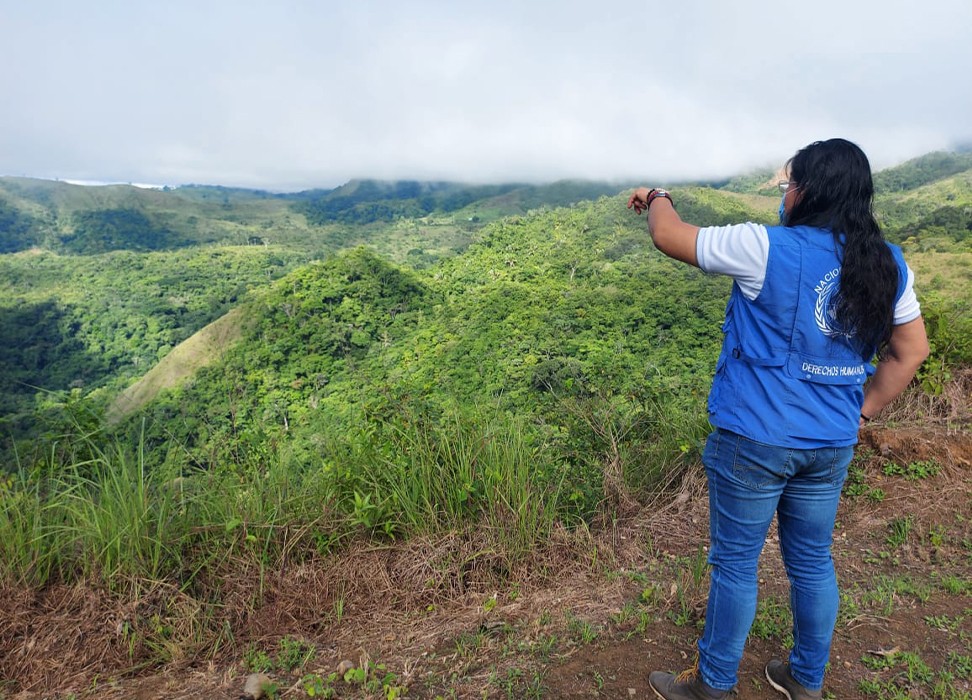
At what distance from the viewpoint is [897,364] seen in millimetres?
1387

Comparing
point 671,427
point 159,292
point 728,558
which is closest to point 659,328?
point 671,427

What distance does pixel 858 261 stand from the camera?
1206 mm

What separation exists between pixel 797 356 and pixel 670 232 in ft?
1.28

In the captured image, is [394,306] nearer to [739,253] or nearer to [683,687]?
[683,687]

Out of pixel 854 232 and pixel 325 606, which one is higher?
pixel 854 232

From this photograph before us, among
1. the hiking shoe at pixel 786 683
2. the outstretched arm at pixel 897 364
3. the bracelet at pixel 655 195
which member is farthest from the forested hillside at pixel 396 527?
the bracelet at pixel 655 195

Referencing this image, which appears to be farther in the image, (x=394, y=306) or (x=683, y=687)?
(x=394, y=306)

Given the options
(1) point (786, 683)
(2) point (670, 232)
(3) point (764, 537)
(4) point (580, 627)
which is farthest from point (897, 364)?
(4) point (580, 627)

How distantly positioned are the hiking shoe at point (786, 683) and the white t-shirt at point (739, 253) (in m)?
1.02

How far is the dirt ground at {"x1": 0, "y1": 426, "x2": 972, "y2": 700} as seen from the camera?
160 centimetres

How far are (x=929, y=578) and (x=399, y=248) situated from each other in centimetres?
8427

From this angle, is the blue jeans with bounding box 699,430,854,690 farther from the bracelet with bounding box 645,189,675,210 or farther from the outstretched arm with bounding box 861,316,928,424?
the bracelet with bounding box 645,189,675,210

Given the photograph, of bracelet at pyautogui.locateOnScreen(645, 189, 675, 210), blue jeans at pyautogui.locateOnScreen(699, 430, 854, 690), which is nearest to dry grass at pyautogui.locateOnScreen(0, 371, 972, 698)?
blue jeans at pyautogui.locateOnScreen(699, 430, 854, 690)

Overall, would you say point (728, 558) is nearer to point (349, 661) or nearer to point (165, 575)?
point (349, 661)
